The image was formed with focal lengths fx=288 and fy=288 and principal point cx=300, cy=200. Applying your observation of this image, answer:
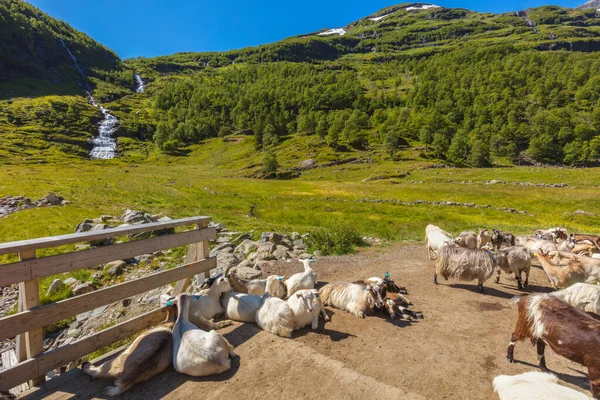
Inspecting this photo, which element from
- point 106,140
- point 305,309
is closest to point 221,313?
point 305,309

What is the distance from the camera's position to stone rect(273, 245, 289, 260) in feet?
47.8

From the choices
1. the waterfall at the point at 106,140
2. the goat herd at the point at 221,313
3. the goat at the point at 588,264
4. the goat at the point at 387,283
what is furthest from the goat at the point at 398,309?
the waterfall at the point at 106,140

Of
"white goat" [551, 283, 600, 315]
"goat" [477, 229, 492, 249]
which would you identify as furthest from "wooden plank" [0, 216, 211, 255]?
"goat" [477, 229, 492, 249]

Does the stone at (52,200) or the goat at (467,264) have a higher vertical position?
the goat at (467,264)

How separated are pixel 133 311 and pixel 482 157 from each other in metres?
116

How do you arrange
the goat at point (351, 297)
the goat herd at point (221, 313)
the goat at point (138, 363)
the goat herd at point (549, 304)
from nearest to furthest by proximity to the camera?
the goat herd at point (549, 304) < the goat at point (138, 363) < the goat herd at point (221, 313) < the goat at point (351, 297)

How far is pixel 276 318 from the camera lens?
7.01 m

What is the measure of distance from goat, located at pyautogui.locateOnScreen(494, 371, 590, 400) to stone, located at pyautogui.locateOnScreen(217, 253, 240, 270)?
1144cm

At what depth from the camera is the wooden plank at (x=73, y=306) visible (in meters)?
4.54

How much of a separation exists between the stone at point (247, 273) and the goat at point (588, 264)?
1112 cm

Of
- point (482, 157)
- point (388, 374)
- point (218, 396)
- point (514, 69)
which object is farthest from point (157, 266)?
point (514, 69)

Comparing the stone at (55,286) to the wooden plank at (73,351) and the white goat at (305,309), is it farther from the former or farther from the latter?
the white goat at (305,309)

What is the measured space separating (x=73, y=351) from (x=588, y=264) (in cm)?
1495

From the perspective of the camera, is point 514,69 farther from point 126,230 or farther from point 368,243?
point 126,230
